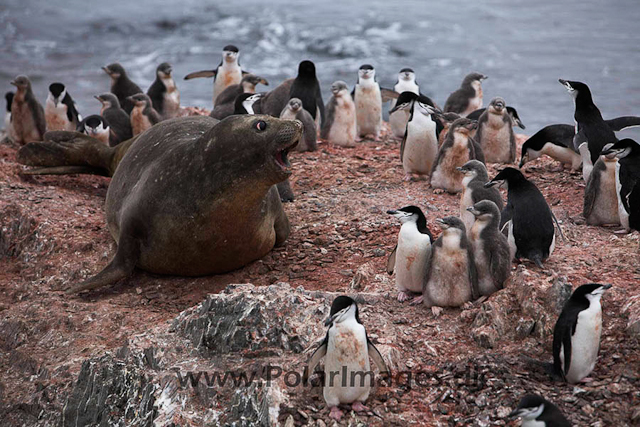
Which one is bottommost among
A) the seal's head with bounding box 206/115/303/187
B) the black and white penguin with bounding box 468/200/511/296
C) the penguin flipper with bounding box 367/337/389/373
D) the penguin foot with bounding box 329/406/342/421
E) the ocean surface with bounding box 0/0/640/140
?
the ocean surface with bounding box 0/0/640/140

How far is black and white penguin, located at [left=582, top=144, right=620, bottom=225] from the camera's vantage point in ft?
21.6

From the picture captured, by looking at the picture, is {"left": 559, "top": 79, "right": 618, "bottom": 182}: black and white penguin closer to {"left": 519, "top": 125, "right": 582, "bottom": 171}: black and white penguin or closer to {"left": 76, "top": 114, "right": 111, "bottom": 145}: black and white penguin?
{"left": 519, "top": 125, "right": 582, "bottom": 171}: black and white penguin

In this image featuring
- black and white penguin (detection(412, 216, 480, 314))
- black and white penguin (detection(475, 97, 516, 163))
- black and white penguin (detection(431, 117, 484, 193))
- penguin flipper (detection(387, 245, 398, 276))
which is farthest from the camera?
black and white penguin (detection(475, 97, 516, 163))

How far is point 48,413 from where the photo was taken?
5383 millimetres

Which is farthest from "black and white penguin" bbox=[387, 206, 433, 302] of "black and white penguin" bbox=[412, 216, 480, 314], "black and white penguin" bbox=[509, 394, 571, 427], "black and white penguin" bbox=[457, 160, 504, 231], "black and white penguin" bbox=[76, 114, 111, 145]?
"black and white penguin" bbox=[76, 114, 111, 145]

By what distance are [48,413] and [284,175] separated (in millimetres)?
→ 2208

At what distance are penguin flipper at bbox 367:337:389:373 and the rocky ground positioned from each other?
13cm

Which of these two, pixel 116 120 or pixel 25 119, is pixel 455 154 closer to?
pixel 116 120

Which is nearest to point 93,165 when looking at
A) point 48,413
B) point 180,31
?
point 48,413

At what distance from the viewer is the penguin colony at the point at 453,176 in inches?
171

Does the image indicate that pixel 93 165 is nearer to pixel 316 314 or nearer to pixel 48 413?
pixel 48 413

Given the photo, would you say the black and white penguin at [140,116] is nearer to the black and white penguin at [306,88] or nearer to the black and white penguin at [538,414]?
the black and white penguin at [306,88]

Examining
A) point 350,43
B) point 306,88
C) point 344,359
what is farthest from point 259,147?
point 350,43

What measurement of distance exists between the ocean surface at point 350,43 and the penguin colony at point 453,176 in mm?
6397
